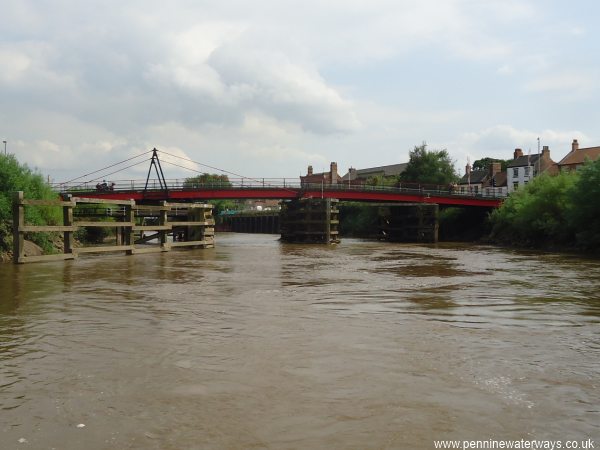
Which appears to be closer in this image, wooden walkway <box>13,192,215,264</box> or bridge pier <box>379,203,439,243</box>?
wooden walkway <box>13,192,215,264</box>

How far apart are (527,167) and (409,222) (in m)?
39.9

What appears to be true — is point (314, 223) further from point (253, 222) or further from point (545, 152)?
point (253, 222)

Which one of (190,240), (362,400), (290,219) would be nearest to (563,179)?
(290,219)

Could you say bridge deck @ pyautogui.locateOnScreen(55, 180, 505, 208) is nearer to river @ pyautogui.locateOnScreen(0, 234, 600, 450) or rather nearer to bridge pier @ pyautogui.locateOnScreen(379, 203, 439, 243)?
A: bridge pier @ pyautogui.locateOnScreen(379, 203, 439, 243)

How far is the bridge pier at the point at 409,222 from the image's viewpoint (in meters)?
55.1

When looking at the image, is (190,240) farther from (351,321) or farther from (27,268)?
(351,321)

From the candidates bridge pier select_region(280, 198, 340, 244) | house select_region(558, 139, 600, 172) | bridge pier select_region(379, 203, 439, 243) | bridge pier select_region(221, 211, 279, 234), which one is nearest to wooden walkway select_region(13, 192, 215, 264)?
bridge pier select_region(280, 198, 340, 244)

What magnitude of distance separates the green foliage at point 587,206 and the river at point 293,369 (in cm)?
2259

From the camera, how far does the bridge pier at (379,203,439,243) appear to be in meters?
55.1

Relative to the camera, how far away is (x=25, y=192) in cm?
2659

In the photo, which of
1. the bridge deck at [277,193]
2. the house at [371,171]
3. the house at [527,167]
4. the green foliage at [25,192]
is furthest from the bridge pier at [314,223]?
the house at [371,171]

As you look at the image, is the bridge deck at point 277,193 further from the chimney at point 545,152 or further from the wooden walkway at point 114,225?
the chimney at point 545,152

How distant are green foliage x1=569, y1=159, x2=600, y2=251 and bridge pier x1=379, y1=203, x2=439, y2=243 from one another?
19218 millimetres

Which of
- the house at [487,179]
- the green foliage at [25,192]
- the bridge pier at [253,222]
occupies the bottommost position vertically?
the bridge pier at [253,222]
